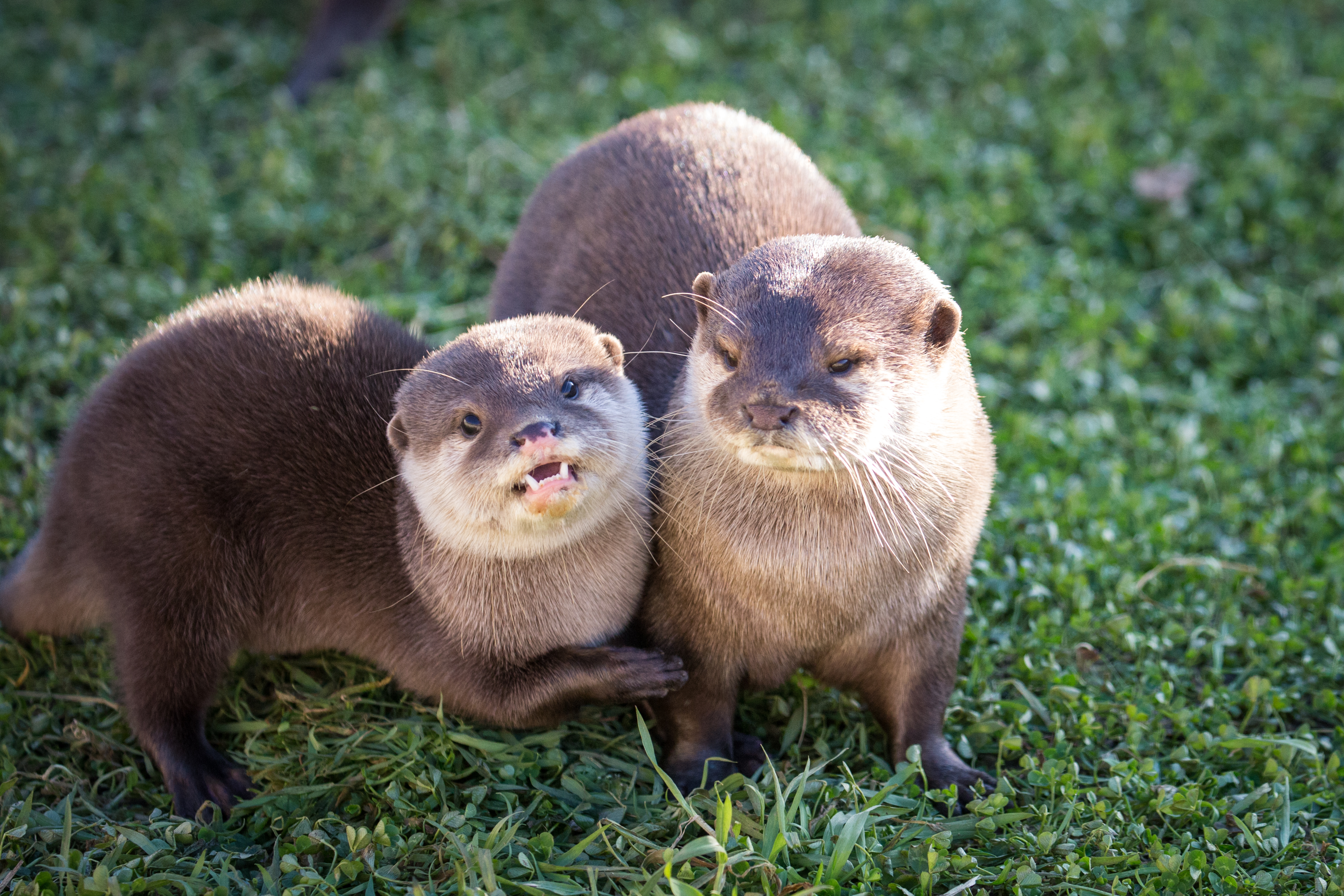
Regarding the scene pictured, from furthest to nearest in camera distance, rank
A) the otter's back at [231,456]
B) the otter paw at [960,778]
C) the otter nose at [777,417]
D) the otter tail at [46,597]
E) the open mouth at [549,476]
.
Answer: the otter tail at [46,597]
the otter's back at [231,456]
the otter paw at [960,778]
the open mouth at [549,476]
the otter nose at [777,417]

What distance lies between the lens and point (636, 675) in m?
2.56

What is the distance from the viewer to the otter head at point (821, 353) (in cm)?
225

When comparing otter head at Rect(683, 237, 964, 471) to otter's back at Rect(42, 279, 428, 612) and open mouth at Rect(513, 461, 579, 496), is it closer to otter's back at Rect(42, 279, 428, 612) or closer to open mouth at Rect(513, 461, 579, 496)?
open mouth at Rect(513, 461, 579, 496)

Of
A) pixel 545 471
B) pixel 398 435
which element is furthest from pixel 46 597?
pixel 545 471

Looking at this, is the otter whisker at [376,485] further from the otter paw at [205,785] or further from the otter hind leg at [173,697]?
the otter paw at [205,785]

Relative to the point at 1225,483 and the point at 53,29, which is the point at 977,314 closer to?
the point at 1225,483

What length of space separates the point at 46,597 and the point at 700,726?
Answer: 1.61 m

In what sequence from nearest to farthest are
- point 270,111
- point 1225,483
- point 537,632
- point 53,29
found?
point 537,632 → point 1225,483 → point 270,111 → point 53,29

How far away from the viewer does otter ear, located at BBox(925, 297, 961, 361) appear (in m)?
2.41

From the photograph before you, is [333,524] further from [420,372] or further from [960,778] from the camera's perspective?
[960,778]

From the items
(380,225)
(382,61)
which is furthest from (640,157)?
(382,61)

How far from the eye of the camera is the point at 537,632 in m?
2.64

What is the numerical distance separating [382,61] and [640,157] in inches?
99.2

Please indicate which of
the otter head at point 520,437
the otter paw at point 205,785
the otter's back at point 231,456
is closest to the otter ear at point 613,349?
the otter head at point 520,437
